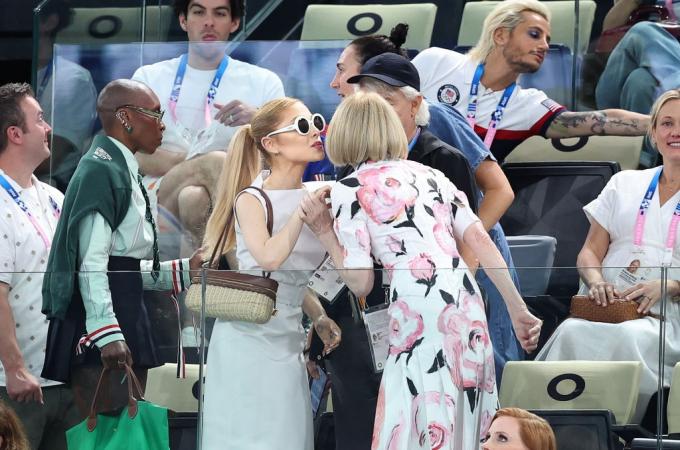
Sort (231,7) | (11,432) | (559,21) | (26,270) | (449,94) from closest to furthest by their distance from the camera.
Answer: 1. (11,432)
2. (26,270)
3. (449,94)
4. (231,7)
5. (559,21)

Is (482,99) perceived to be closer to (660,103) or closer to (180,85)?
(660,103)

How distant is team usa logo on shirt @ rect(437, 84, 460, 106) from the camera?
22.3 ft

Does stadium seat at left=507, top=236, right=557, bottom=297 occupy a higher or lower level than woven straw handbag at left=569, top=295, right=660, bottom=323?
higher

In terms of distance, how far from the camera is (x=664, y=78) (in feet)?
23.1

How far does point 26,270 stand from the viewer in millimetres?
5609

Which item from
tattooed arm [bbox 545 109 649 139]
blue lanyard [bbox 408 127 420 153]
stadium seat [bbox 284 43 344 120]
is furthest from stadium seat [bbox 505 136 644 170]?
blue lanyard [bbox 408 127 420 153]

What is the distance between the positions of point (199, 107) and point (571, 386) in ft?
8.95

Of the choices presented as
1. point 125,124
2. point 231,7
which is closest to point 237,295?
point 125,124

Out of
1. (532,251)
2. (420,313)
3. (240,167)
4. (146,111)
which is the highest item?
(146,111)

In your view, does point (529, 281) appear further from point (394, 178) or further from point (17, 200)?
point (17, 200)

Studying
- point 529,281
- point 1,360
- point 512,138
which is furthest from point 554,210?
point 1,360

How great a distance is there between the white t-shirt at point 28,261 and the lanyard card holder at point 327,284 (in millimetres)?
856

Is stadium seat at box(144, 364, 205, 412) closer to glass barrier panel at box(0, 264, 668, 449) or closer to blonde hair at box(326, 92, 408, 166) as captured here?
glass barrier panel at box(0, 264, 668, 449)

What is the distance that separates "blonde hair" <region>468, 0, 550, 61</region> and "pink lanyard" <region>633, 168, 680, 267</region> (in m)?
1.07
